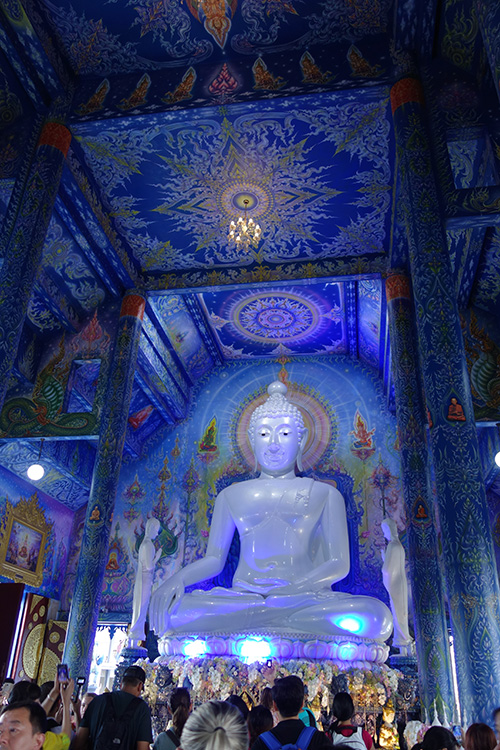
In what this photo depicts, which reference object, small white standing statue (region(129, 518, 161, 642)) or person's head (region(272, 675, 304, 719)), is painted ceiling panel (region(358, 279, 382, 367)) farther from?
person's head (region(272, 675, 304, 719))

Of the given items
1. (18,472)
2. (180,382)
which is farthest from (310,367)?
(18,472)

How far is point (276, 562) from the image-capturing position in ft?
24.9

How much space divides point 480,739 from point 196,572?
5.53 metres

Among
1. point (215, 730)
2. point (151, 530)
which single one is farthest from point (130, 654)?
point (215, 730)

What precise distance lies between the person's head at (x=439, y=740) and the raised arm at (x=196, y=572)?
459cm

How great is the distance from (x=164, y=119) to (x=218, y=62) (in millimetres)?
846

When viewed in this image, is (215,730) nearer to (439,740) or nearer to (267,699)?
(439,740)

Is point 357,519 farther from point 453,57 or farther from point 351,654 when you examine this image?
point 453,57

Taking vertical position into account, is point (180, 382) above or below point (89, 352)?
above

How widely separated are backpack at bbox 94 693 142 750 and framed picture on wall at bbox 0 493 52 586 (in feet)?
25.0

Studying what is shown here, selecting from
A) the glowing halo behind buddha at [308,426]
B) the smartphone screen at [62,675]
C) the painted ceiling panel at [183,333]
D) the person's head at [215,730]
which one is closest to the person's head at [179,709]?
the smartphone screen at [62,675]

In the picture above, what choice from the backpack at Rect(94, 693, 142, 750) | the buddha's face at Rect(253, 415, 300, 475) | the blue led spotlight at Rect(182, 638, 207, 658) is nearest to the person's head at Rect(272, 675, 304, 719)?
the backpack at Rect(94, 693, 142, 750)

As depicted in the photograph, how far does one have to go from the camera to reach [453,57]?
19.4 ft

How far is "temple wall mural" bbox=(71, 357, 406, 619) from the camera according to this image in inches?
396
